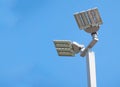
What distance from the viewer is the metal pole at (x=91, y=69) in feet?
113

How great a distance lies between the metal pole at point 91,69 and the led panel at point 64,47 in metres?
1.35

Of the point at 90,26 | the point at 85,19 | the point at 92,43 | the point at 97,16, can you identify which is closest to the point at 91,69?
the point at 92,43

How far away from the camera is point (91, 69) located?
34.6 meters

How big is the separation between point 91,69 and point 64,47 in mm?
2210

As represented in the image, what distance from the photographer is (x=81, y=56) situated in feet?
117

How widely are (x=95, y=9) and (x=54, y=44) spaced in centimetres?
251

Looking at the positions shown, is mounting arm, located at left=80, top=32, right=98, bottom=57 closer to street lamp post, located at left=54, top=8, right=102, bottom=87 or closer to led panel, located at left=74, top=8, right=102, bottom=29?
street lamp post, located at left=54, top=8, right=102, bottom=87

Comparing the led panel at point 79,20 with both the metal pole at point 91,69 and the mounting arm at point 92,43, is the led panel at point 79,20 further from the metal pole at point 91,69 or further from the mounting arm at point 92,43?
the metal pole at point 91,69

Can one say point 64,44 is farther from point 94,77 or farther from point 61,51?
point 94,77

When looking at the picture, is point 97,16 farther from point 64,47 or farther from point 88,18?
point 64,47

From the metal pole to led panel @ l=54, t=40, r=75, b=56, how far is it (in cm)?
135

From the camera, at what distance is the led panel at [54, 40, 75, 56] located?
119ft

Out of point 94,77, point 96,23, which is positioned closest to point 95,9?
point 96,23

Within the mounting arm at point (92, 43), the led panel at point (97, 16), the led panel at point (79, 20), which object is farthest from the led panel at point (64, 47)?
the led panel at point (97, 16)
